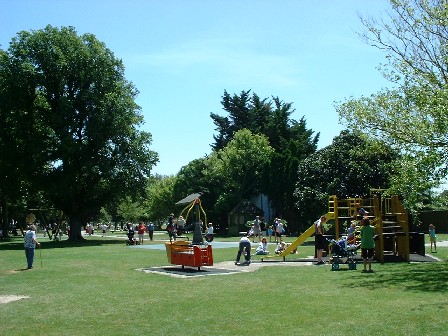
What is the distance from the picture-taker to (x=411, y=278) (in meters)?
16.3

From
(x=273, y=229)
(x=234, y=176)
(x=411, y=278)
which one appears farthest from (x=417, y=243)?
(x=234, y=176)

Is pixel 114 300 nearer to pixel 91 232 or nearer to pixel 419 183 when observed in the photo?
pixel 419 183

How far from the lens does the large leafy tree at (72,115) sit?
45.6m

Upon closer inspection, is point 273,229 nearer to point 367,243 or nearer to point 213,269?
point 213,269

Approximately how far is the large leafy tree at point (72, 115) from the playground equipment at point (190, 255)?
26206 millimetres

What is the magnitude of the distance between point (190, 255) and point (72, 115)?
100ft

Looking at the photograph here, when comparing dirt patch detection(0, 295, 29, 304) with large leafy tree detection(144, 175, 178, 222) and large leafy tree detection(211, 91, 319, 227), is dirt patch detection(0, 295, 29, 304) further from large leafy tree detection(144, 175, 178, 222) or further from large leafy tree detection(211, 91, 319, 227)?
large leafy tree detection(144, 175, 178, 222)

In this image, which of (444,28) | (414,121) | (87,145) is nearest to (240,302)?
(414,121)

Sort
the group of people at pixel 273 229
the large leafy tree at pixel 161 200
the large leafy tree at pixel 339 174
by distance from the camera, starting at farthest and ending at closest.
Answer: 1. the large leafy tree at pixel 161 200
2. the large leafy tree at pixel 339 174
3. the group of people at pixel 273 229

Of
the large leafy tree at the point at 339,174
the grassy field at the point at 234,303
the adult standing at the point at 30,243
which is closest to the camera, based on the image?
the grassy field at the point at 234,303

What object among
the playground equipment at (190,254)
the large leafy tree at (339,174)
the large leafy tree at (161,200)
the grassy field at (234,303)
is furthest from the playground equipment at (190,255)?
the large leafy tree at (161,200)

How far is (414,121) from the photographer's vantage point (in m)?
18.7

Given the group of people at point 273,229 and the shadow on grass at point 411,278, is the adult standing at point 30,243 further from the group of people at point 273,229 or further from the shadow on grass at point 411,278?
the shadow on grass at point 411,278

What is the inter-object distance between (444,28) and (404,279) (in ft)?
30.6
